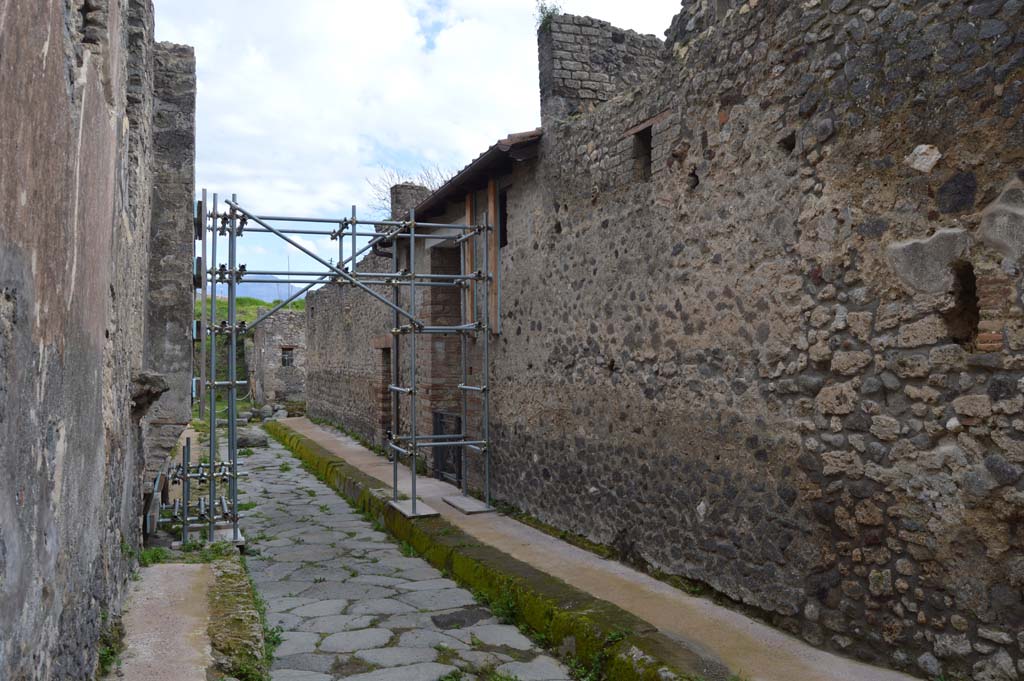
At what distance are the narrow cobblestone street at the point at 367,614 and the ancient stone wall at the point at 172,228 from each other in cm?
142

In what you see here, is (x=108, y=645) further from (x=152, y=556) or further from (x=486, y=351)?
(x=486, y=351)

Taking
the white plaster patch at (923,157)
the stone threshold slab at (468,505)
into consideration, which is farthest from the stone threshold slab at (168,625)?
the white plaster patch at (923,157)

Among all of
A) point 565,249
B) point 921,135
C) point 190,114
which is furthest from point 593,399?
point 190,114

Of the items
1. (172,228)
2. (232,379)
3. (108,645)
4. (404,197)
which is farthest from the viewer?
(404,197)

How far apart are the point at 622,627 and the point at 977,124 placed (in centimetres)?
278

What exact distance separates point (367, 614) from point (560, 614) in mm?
1367

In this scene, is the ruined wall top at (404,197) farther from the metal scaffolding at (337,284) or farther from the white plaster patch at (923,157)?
the white plaster patch at (923,157)

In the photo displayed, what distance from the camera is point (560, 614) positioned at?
4.54m

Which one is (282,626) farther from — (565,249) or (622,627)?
(565,249)

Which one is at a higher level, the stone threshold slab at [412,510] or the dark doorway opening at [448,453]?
the dark doorway opening at [448,453]

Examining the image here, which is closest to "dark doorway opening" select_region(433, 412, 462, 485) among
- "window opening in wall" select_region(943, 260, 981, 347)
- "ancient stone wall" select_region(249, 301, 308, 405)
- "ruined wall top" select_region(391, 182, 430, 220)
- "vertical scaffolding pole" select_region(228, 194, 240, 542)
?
"vertical scaffolding pole" select_region(228, 194, 240, 542)

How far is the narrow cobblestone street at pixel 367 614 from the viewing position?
429 cm

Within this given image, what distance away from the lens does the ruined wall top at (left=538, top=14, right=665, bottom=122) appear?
7.30m

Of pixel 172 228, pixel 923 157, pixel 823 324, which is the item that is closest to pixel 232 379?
pixel 172 228
